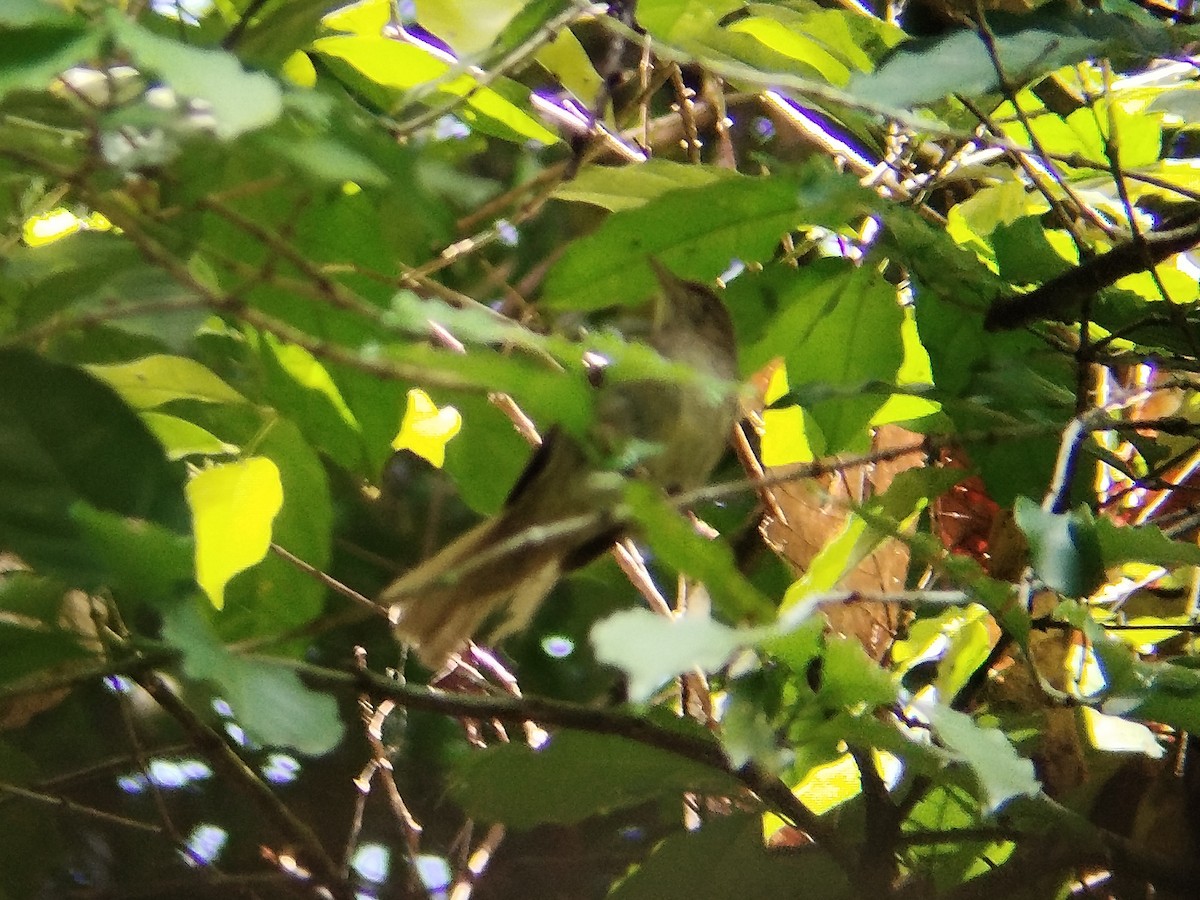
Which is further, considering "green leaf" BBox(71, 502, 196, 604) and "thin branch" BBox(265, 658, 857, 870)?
"thin branch" BBox(265, 658, 857, 870)

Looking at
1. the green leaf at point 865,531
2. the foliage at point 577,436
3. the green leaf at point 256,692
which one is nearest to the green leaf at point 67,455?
the foliage at point 577,436

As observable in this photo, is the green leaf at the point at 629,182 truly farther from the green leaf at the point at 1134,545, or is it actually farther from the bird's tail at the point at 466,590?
the green leaf at the point at 1134,545

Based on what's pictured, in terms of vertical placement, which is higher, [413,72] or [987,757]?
[413,72]

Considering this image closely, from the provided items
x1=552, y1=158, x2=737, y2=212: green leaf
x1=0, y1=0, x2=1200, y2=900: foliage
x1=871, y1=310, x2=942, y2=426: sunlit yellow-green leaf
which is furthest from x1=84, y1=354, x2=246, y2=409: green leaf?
x1=871, y1=310, x2=942, y2=426: sunlit yellow-green leaf

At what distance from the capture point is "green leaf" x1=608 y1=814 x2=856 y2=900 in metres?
0.83

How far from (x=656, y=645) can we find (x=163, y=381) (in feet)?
1.74

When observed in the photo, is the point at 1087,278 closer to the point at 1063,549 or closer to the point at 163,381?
the point at 1063,549

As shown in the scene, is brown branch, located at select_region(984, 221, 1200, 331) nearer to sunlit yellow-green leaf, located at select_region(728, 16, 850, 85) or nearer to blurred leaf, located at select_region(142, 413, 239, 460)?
sunlit yellow-green leaf, located at select_region(728, 16, 850, 85)

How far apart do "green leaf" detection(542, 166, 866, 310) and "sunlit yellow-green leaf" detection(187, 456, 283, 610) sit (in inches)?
9.1

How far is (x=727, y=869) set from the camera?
86 centimetres

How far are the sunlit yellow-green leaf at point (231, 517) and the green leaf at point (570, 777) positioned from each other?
0.22m

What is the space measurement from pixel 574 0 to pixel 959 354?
385 millimetres

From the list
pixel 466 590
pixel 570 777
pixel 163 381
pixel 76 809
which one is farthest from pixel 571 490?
pixel 76 809

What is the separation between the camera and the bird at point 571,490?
765mm
